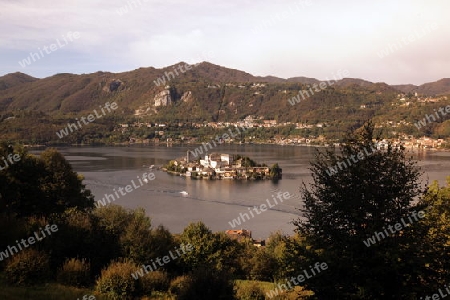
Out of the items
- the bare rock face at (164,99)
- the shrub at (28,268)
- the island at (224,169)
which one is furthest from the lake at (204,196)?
the bare rock face at (164,99)

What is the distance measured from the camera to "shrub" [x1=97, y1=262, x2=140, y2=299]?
14.5 ft

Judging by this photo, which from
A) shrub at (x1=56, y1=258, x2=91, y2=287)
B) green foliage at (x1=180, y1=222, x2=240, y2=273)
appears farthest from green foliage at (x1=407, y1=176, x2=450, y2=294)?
green foliage at (x1=180, y1=222, x2=240, y2=273)

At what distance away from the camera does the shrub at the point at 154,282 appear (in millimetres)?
4766

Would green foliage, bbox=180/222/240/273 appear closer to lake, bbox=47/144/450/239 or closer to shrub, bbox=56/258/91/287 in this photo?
shrub, bbox=56/258/91/287

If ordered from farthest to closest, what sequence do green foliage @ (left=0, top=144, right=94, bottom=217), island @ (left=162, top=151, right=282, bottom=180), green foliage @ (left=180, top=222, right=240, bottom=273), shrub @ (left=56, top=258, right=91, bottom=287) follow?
island @ (left=162, top=151, right=282, bottom=180) → green foliage @ (left=0, top=144, right=94, bottom=217) → green foliage @ (left=180, top=222, right=240, bottom=273) → shrub @ (left=56, top=258, right=91, bottom=287)

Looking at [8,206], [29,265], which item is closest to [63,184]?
[8,206]

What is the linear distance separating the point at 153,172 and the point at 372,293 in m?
33.7

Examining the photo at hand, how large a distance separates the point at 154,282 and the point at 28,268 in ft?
4.48

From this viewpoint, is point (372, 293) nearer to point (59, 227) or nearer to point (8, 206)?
point (59, 227)

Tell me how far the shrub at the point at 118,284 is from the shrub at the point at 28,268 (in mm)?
647

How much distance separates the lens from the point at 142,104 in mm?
122688

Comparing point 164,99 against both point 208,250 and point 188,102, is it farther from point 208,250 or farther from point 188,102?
point 208,250

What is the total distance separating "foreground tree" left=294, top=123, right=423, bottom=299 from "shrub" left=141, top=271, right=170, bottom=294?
5.71 feet

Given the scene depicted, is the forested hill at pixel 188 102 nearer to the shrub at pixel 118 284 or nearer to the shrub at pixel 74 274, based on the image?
the shrub at pixel 74 274
